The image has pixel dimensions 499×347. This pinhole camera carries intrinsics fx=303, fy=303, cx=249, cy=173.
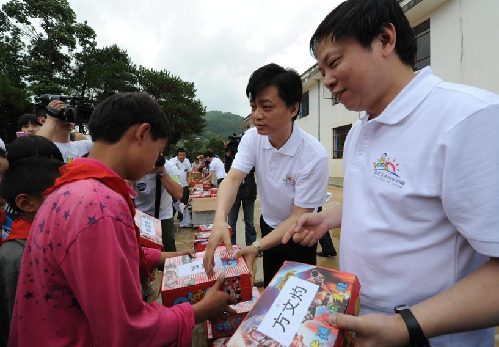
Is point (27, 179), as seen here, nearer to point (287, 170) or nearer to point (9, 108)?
point (287, 170)

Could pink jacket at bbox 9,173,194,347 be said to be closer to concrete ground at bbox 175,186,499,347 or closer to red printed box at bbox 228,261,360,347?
red printed box at bbox 228,261,360,347

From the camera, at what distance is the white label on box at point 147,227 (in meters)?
1.90

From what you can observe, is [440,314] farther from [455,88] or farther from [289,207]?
[289,207]

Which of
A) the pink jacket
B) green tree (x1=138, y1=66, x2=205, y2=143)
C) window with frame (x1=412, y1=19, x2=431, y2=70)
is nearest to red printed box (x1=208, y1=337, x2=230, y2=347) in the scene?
the pink jacket

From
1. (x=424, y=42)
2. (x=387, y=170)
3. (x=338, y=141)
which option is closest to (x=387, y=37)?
(x=387, y=170)

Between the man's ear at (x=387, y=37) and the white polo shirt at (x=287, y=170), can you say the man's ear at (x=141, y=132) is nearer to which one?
the man's ear at (x=387, y=37)

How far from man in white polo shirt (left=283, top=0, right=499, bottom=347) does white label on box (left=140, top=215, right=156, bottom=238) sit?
1.26 meters

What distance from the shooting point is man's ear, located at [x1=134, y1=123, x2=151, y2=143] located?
116cm

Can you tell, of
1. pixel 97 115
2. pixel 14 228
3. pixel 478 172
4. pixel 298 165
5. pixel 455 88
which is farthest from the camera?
pixel 298 165

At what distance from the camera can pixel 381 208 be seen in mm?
921

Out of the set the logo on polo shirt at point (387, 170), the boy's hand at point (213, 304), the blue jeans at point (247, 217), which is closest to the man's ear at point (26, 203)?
the boy's hand at point (213, 304)

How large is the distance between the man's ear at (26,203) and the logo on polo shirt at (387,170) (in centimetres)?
162

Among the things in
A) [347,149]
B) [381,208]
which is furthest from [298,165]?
[381,208]

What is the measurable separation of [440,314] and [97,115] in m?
1.27
